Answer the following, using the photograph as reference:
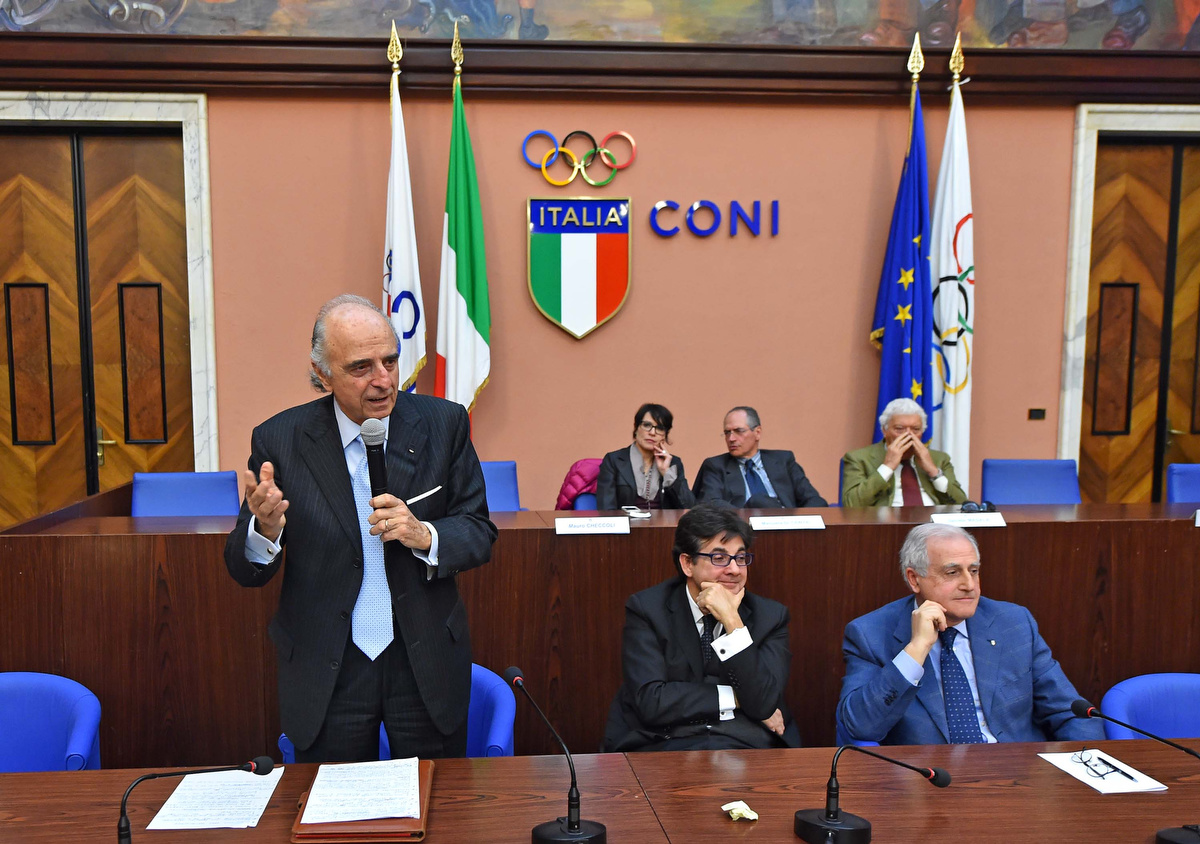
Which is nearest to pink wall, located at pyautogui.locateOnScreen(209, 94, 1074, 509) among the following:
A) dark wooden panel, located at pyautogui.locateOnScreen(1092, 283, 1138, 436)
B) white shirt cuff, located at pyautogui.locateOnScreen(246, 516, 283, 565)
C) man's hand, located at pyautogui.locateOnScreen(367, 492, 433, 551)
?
dark wooden panel, located at pyautogui.locateOnScreen(1092, 283, 1138, 436)

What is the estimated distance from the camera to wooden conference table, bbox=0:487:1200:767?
2977 millimetres

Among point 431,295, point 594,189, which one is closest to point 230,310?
point 431,295

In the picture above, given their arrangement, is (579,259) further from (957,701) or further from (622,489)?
(957,701)

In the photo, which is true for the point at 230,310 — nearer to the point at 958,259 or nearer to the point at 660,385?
the point at 660,385

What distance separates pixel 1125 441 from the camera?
5957 mm

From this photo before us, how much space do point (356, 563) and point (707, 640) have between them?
3.35 feet

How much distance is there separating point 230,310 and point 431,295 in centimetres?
117

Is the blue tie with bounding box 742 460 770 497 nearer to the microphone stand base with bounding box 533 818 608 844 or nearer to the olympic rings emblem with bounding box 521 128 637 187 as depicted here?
the olympic rings emblem with bounding box 521 128 637 187

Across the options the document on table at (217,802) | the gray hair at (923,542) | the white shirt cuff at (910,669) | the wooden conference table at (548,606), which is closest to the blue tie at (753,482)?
the wooden conference table at (548,606)

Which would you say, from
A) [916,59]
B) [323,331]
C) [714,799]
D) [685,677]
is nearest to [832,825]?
[714,799]

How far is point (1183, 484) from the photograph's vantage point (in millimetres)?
4363

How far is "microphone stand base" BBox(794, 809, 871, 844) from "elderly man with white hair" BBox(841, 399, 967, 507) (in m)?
2.96

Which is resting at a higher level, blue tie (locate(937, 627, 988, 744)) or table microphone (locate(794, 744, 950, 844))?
table microphone (locate(794, 744, 950, 844))

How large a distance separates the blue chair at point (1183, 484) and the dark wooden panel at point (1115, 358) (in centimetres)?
→ 160
